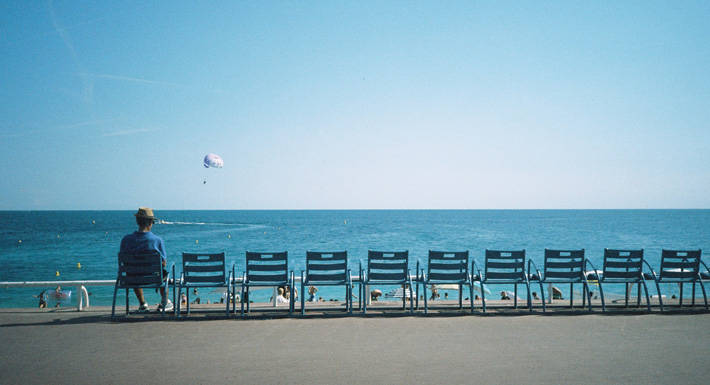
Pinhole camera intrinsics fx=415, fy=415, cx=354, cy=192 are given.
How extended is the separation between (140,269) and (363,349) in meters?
3.51

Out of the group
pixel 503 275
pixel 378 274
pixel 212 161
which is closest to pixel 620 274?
pixel 503 275

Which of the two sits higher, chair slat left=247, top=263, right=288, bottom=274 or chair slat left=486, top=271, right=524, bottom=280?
chair slat left=247, top=263, right=288, bottom=274

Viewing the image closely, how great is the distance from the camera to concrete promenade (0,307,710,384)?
149 inches

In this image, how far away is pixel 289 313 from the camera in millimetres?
6145

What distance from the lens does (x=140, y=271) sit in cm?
594

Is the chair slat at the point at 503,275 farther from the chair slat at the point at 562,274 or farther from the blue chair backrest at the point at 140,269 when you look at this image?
the blue chair backrest at the point at 140,269

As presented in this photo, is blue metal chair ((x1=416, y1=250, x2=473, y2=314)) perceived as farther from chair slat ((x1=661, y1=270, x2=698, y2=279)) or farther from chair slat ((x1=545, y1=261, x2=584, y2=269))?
chair slat ((x1=661, y1=270, x2=698, y2=279))

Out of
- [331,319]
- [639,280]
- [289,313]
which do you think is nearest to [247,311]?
[289,313]

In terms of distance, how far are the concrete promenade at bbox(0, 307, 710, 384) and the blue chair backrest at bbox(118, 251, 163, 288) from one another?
51 centimetres

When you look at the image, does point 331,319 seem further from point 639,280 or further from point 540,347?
point 639,280

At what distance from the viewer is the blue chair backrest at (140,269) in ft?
19.3

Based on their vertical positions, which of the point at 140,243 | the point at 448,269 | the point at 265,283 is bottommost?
the point at 265,283

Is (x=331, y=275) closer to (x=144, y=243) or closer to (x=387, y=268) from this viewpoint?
(x=387, y=268)

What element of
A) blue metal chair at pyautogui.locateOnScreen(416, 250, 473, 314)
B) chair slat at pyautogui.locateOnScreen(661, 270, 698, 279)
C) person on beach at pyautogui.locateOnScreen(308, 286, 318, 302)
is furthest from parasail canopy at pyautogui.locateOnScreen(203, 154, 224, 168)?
chair slat at pyautogui.locateOnScreen(661, 270, 698, 279)
